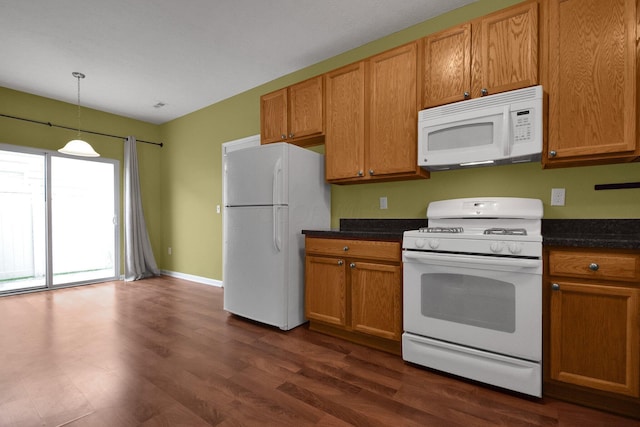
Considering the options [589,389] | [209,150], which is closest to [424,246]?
[589,389]

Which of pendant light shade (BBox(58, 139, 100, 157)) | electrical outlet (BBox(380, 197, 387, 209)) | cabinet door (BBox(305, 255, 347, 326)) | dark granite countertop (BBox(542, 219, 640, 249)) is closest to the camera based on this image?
dark granite countertop (BBox(542, 219, 640, 249))

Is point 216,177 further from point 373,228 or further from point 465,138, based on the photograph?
point 465,138

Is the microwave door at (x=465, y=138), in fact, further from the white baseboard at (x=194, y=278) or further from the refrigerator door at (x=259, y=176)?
the white baseboard at (x=194, y=278)

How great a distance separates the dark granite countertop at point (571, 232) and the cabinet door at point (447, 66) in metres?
0.98

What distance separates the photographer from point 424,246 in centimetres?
200

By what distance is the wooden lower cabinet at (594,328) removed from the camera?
1496 millimetres

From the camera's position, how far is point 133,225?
16.4 feet

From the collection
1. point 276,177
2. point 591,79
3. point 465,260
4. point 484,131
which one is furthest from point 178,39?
point 591,79

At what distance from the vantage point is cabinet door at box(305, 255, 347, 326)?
2.48m

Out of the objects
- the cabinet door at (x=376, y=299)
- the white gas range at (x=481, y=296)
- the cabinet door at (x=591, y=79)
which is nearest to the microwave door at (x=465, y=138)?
the cabinet door at (x=591, y=79)

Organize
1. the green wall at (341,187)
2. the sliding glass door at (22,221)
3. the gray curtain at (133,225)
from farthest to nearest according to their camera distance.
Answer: the gray curtain at (133,225) < the sliding glass door at (22,221) < the green wall at (341,187)

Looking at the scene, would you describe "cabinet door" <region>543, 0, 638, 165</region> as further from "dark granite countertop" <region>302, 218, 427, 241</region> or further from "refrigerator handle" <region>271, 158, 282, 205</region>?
"refrigerator handle" <region>271, 158, 282, 205</region>

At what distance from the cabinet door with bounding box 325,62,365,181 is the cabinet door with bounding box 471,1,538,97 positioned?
2.93 feet

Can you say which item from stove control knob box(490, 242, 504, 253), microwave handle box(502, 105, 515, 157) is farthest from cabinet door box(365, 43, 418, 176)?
stove control knob box(490, 242, 504, 253)
